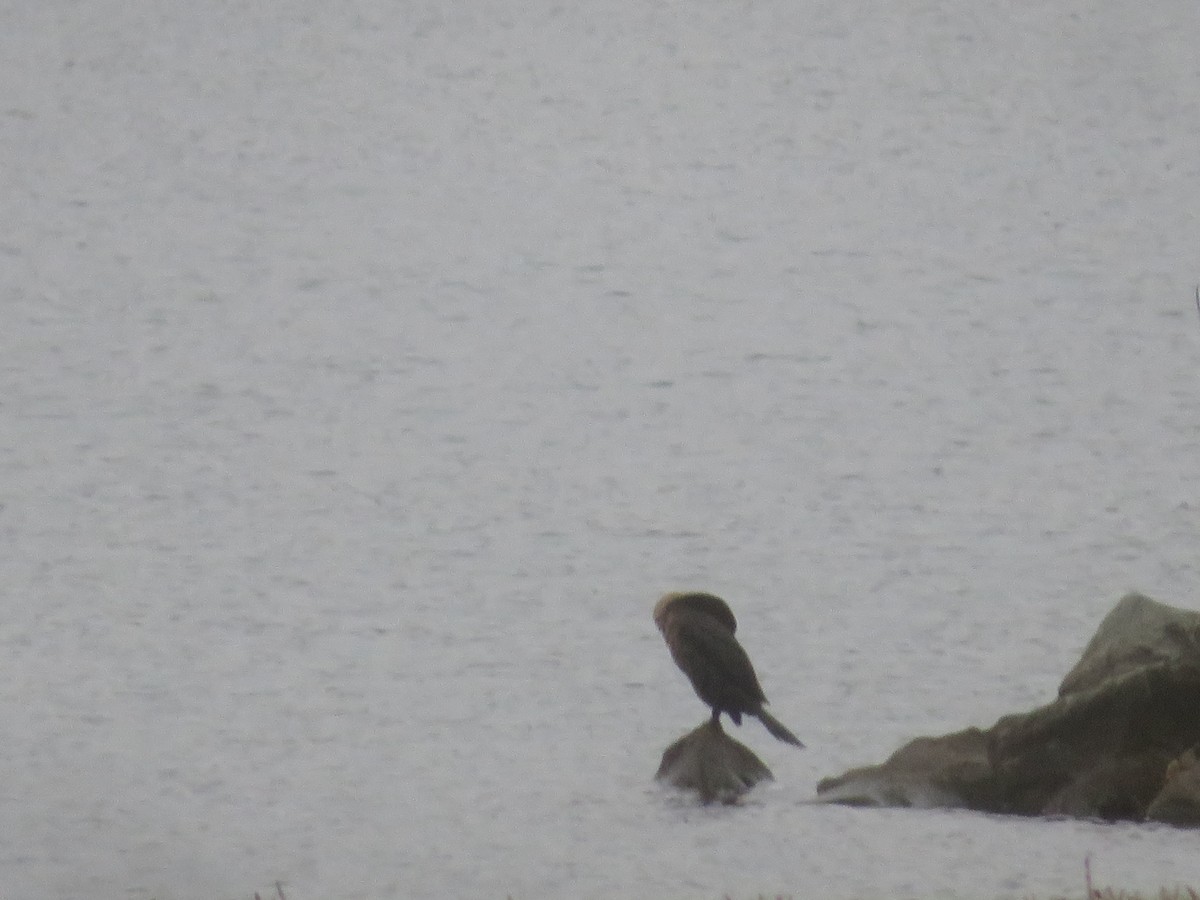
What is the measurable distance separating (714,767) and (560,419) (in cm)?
795

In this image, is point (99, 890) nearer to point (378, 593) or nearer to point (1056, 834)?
point (1056, 834)

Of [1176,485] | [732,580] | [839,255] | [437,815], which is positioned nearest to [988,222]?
[839,255]

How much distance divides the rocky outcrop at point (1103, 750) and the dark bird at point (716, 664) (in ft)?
1.24

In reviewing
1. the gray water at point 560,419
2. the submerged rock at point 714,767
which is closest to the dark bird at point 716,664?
the submerged rock at point 714,767

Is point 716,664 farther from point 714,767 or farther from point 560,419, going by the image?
point 560,419

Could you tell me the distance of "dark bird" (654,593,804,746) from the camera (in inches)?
204

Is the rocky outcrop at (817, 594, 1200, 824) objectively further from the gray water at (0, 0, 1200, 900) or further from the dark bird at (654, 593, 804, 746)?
the dark bird at (654, 593, 804, 746)

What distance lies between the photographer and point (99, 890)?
4324 mm

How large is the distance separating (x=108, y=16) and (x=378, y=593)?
12.5m

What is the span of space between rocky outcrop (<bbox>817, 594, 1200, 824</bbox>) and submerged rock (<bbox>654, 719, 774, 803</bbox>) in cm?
30

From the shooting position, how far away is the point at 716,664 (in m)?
5.18

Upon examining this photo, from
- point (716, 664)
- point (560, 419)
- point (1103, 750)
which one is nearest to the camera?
point (1103, 750)

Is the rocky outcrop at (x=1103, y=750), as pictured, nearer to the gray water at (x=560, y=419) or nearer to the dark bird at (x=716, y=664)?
the gray water at (x=560, y=419)

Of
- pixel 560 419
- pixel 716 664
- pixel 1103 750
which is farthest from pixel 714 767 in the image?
pixel 560 419
